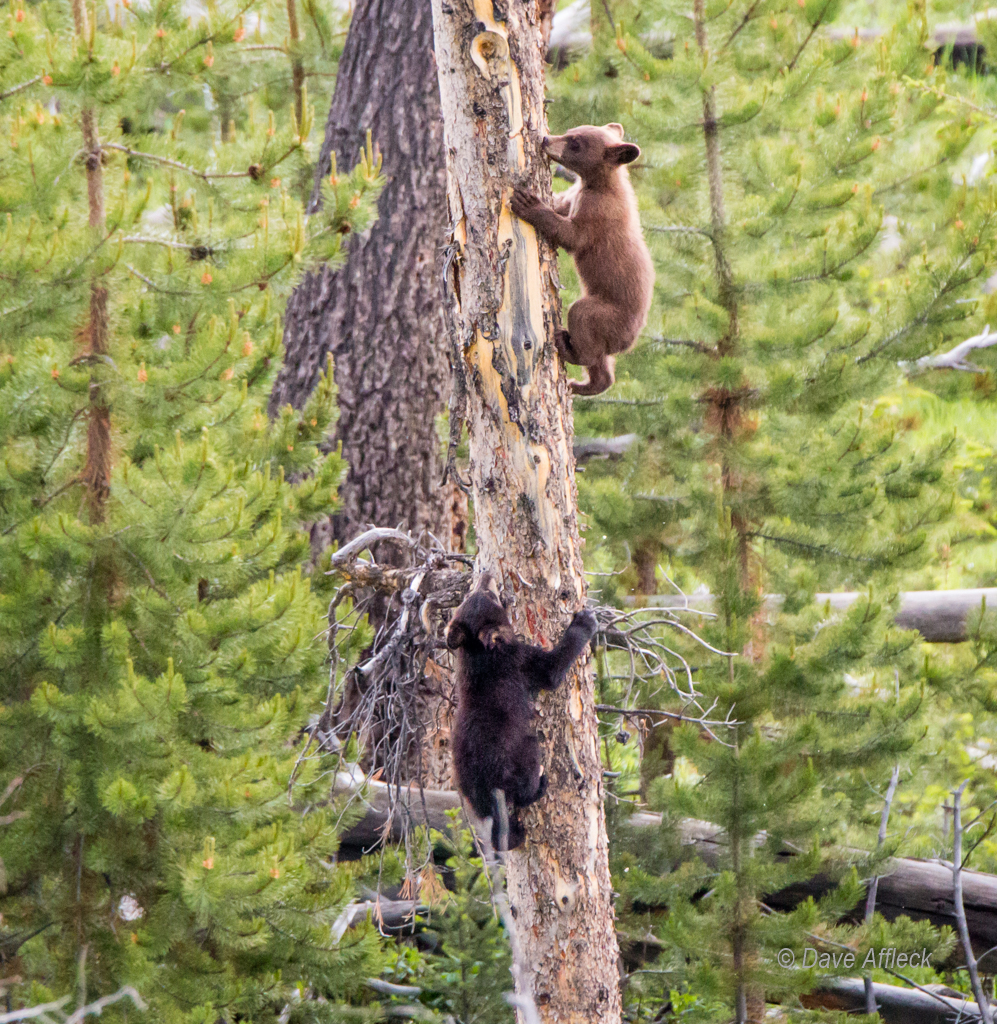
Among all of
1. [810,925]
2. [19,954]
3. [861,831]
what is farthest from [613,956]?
A: [19,954]

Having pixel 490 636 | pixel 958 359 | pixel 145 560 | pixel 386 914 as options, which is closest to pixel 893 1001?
pixel 386 914

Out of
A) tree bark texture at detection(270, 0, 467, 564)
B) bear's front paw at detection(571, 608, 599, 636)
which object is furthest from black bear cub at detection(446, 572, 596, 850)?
tree bark texture at detection(270, 0, 467, 564)

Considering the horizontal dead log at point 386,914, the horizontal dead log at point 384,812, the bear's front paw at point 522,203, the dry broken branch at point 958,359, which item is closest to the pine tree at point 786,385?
the dry broken branch at point 958,359

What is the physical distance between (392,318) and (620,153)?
10.7 ft

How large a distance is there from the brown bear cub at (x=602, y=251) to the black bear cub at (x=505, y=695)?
1070 millimetres

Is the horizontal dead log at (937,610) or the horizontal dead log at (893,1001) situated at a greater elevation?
the horizontal dead log at (937,610)

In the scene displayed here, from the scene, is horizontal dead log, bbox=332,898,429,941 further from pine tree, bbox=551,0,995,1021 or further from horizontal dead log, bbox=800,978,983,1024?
horizontal dead log, bbox=800,978,983,1024

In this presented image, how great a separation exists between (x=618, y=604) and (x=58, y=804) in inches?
127

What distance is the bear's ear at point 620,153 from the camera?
148 inches

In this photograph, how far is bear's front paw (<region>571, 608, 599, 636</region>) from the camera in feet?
10.7

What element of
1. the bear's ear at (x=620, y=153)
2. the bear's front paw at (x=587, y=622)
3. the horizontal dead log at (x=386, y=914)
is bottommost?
the horizontal dead log at (x=386, y=914)

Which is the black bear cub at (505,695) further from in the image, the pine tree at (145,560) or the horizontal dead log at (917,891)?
the horizontal dead log at (917,891)

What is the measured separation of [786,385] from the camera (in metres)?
5.36

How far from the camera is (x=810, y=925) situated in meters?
4.50
